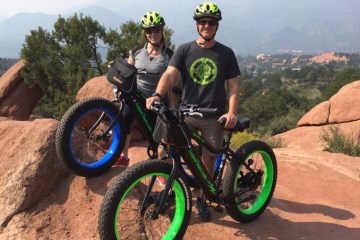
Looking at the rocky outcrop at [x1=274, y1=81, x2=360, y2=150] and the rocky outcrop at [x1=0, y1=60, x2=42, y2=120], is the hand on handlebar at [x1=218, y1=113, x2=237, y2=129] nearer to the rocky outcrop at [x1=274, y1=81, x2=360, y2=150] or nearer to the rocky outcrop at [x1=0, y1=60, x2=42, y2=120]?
the rocky outcrop at [x1=274, y1=81, x2=360, y2=150]

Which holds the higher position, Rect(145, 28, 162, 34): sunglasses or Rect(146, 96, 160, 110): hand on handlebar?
Rect(145, 28, 162, 34): sunglasses

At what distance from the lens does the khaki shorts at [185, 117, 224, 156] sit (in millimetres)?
4219

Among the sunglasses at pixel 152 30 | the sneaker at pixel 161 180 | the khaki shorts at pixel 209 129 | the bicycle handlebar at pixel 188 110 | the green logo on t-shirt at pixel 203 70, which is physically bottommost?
the sneaker at pixel 161 180

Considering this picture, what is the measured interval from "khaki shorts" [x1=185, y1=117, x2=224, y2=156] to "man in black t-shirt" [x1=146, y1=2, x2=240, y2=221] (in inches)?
4.4

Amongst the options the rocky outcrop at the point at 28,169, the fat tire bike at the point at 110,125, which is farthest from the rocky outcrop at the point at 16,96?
the fat tire bike at the point at 110,125

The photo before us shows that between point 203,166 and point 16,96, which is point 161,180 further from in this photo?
point 16,96

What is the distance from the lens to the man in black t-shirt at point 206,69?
3883 mm

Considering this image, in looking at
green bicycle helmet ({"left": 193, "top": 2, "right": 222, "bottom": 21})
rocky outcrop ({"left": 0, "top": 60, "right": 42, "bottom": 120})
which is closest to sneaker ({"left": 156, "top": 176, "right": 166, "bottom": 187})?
green bicycle helmet ({"left": 193, "top": 2, "right": 222, "bottom": 21})

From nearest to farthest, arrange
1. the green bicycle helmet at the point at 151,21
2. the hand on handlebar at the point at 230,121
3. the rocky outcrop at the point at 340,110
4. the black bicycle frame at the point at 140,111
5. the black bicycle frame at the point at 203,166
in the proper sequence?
the black bicycle frame at the point at 203,166 → the hand on handlebar at the point at 230,121 → the black bicycle frame at the point at 140,111 → the green bicycle helmet at the point at 151,21 → the rocky outcrop at the point at 340,110

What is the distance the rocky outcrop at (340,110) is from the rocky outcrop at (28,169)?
17.9m

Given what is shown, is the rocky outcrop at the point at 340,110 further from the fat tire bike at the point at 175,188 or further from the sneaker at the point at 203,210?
the sneaker at the point at 203,210

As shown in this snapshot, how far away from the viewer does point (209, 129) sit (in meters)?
4.25

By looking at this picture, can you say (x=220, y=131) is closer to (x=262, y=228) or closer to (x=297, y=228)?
(x=262, y=228)

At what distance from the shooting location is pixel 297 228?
15.9 ft
